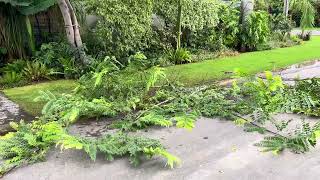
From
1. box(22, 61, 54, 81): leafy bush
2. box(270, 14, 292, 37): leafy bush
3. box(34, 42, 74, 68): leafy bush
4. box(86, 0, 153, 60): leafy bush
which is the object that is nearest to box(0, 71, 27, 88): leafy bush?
box(22, 61, 54, 81): leafy bush

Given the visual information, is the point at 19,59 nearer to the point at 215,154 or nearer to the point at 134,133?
the point at 134,133

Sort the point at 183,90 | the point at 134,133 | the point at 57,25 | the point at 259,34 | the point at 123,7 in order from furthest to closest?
the point at 259,34 < the point at 57,25 < the point at 123,7 < the point at 183,90 < the point at 134,133

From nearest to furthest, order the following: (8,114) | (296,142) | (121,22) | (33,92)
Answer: (296,142), (8,114), (33,92), (121,22)

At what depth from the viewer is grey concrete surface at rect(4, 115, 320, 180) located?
357 cm

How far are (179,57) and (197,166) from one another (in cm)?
578

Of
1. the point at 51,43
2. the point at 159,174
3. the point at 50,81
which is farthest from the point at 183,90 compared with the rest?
the point at 51,43

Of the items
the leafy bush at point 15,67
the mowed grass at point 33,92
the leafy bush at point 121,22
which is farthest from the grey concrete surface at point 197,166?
the leafy bush at point 121,22

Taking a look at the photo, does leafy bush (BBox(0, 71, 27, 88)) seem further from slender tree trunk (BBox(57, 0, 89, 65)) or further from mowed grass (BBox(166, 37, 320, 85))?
mowed grass (BBox(166, 37, 320, 85))

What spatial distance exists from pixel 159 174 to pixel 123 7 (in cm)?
522

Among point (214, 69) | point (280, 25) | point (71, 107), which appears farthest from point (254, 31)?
point (71, 107)

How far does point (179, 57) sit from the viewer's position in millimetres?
9320

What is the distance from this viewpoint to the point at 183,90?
5.98 m

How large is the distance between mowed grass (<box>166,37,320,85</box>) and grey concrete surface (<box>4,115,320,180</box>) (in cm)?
265

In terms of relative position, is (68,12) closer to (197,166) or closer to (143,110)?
(143,110)
